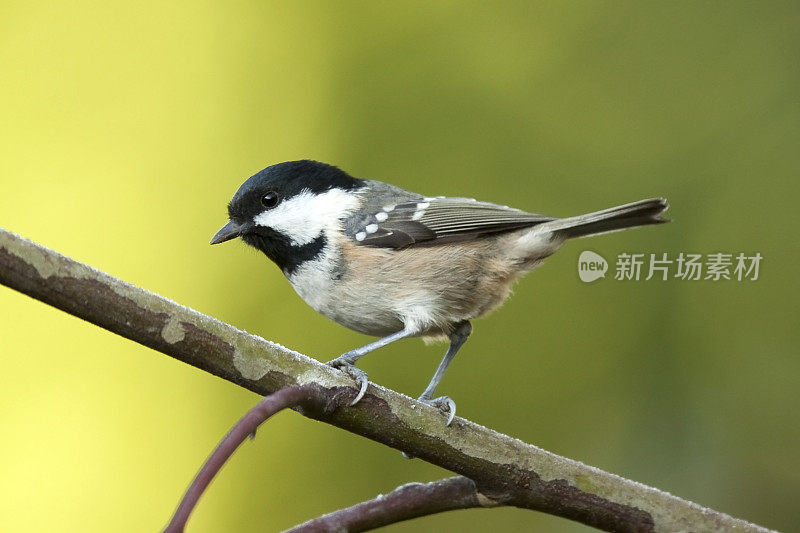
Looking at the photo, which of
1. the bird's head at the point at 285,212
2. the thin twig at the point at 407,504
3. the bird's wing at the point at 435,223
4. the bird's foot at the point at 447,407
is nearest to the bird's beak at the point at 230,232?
the bird's head at the point at 285,212

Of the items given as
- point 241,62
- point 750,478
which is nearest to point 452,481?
point 750,478

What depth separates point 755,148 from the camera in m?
2.85

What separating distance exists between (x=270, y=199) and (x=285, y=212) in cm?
5

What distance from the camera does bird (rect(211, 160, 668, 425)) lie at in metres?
1.94

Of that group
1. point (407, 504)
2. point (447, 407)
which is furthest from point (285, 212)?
point (407, 504)

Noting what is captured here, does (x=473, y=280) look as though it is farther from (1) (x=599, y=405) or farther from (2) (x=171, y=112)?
(2) (x=171, y=112)

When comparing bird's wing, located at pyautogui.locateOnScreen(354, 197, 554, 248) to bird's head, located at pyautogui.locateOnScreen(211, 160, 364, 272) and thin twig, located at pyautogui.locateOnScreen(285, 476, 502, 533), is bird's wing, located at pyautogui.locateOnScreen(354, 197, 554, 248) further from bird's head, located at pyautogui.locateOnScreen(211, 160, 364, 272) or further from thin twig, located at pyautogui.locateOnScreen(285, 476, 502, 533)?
thin twig, located at pyautogui.locateOnScreen(285, 476, 502, 533)

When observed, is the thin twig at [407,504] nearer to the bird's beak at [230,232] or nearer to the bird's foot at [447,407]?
the bird's foot at [447,407]

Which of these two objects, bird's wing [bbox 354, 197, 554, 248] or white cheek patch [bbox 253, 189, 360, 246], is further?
bird's wing [bbox 354, 197, 554, 248]

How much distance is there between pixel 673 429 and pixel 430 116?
1.39m

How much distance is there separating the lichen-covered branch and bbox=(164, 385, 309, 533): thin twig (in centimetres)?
10

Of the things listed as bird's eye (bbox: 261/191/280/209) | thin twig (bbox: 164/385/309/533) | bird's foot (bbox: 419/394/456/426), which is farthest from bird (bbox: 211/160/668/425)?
thin twig (bbox: 164/385/309/533)

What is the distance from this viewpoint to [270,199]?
1941mm

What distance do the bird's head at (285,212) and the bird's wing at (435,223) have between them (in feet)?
0.39
